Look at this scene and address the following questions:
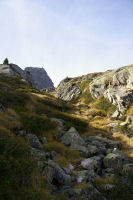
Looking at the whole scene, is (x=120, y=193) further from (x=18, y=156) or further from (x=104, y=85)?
(x=104, y=85)

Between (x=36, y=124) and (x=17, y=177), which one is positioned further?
(x=36, y=124)

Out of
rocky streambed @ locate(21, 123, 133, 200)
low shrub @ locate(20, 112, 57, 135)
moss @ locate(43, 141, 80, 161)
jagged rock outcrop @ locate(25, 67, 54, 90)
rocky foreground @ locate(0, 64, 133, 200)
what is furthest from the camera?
jagged rock outcrop @ locate(25, 67, 54, 90)

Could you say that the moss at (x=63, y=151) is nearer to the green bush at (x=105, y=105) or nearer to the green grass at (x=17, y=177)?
the green grass at (x=17, y=177)

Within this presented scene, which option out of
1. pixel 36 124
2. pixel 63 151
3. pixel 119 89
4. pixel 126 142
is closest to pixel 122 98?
pixel 119 89

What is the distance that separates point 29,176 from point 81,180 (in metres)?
2.85

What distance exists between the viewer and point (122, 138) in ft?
51.2

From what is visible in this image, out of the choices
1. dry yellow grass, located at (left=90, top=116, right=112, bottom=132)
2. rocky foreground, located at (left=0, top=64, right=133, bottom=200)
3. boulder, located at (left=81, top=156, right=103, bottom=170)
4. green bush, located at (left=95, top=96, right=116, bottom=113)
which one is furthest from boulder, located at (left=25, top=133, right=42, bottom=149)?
green bush, located at (left=95, top=96, right=116, bottom=113)

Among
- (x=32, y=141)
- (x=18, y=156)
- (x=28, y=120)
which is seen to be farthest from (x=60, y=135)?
Result: (x=18, y=156)

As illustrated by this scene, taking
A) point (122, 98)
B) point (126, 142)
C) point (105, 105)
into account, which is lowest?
point (126, 142)

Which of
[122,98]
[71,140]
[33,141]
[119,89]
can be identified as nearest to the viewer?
[33,141]

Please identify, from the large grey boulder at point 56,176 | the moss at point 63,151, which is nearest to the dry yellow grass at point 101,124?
the moss at point 63,151

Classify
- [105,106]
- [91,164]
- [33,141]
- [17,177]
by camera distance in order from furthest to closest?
[105,106], [33,141], [91,164], [17,177]

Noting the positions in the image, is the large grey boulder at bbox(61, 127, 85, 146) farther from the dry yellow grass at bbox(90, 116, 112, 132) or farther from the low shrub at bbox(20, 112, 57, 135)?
the dry yellow grass at bbox(90, 116, 112, 132)

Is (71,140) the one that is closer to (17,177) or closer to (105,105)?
(17,177)
